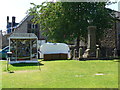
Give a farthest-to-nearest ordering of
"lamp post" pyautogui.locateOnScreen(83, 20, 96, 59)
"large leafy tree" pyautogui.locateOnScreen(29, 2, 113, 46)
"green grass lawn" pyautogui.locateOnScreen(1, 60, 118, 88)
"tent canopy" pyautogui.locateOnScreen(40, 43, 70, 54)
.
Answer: "large leafy tree" pyautogui.locateOnScreen(29, 2, 113, 46)
"tent canopy" pyautogui.locateOnScreen(40, 43, 70, 54)
"lamp post" pyautogui.locateOnScreen(83, 20, 96, 59)
"green grass lawn" pyautogui.locateOnScreen(1, 60, 118, 88)

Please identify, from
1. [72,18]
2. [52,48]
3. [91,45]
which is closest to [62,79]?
[52,48]

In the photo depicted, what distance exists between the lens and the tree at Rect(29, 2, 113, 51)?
2769cm

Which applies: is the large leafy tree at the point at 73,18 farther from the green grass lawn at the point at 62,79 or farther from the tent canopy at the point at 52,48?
the green grass lawn at the point at 62,79

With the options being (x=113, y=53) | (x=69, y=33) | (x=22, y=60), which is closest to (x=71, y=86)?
(x=22, y=60)

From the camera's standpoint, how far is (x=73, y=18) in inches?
1099

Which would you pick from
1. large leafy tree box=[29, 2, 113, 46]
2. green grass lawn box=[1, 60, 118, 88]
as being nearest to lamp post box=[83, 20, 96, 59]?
large leafy tree box=[29, 2, 113, 46]

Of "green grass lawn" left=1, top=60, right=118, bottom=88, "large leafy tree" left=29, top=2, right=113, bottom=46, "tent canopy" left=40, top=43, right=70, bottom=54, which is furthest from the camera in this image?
"large leafy tree" left=29, top=2, right=113, bottom=46

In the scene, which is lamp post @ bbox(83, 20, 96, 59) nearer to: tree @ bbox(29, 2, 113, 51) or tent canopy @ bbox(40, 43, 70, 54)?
tent canopy @ bbox(40, 43, 70, 54)

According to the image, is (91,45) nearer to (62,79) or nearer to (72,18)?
(72,18)

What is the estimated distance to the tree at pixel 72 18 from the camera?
27.7 m

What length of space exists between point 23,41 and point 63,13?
9.76 m

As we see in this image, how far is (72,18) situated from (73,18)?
0.15 metres

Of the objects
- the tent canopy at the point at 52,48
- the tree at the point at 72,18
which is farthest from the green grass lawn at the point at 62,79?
the tree at the point at 72,18

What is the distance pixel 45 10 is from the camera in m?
30.1
